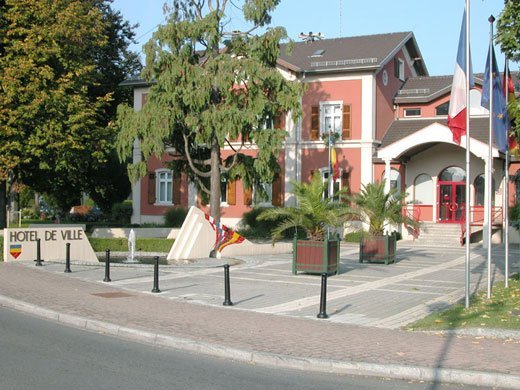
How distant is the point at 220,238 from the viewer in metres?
24.0

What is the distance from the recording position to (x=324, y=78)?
3478 centimetres

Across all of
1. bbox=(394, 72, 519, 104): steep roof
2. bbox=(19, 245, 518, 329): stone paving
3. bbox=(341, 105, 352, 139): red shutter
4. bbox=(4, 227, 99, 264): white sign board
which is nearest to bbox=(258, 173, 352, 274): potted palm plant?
bbox=(19, 245, 518, 329): stone paving

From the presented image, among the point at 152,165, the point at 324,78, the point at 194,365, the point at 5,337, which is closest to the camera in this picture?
the point at 194,365

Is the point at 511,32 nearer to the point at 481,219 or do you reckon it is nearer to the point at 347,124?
the point at 481,219

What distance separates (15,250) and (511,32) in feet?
51.5

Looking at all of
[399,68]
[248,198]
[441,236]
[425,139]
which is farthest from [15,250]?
[399,68]

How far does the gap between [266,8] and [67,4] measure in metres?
7.60

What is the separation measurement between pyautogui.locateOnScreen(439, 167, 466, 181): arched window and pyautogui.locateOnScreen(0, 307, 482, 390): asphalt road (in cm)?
2698

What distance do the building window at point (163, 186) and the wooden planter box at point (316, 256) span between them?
22.3 m

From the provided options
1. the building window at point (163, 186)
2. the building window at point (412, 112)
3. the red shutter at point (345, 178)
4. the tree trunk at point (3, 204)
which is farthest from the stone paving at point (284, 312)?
the building window at point (163, 186)

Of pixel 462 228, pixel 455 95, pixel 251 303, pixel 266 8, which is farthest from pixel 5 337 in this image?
pixel 462 228

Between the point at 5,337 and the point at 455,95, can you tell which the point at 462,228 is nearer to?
the point at 455,95

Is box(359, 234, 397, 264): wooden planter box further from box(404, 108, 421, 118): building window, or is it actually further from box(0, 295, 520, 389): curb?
box(404, 108, 421, 118): building window

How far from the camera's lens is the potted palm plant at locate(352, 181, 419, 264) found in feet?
69.3
